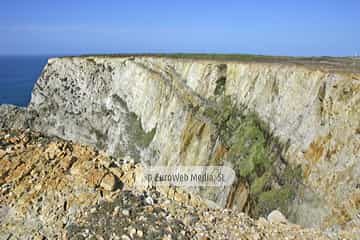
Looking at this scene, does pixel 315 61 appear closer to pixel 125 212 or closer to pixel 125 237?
pixel 125 212

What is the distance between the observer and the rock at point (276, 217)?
13.5 m

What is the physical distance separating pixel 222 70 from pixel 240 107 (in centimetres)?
422

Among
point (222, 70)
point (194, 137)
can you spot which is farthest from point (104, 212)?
point (222, 70)

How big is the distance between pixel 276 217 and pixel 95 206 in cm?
745

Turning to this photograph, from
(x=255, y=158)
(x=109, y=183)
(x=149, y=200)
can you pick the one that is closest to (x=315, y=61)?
(x=255, y=158)

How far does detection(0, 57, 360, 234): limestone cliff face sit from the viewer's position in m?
13.0

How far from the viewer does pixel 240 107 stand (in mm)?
20172

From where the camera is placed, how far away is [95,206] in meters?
11.9

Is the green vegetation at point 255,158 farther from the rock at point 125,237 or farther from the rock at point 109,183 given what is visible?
the rock at point 125,237

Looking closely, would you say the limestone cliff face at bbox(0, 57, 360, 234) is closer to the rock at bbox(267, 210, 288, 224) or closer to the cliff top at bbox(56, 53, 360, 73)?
the rock at bbox(267, 210, 288, 224)

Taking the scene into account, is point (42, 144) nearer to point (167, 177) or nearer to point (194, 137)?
point (167, 177)

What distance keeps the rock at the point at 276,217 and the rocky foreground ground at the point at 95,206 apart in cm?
4

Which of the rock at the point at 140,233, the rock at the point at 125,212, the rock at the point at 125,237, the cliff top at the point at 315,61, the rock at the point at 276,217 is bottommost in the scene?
the rock at the point at 276,217

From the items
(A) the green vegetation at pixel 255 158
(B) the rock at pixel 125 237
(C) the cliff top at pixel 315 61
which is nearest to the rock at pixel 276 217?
(A) the green vegetation at pixel 255 158
